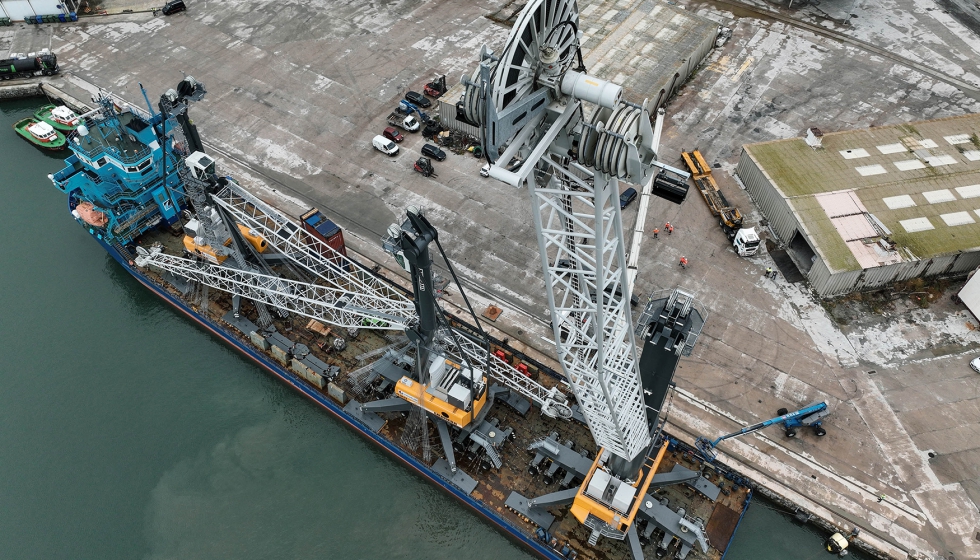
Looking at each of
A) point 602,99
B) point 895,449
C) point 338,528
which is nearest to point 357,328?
point 338,528

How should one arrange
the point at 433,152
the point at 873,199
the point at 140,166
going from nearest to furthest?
the point at 140,166 < the point at 873,199 < the point at 433,152

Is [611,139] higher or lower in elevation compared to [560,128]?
higher

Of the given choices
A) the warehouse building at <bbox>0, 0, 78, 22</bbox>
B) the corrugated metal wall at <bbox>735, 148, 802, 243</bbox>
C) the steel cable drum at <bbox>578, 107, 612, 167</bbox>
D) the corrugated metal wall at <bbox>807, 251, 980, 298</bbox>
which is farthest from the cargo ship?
the warehouse building at <bbox>0, 0, 78, 22</bbox>

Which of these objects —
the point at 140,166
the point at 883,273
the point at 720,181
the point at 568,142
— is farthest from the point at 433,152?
the point at 568,142

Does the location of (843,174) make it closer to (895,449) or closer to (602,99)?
(895,449)

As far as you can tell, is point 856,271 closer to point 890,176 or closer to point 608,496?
point 890,176

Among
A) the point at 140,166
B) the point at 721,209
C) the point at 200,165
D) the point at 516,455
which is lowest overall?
the point at 516,455

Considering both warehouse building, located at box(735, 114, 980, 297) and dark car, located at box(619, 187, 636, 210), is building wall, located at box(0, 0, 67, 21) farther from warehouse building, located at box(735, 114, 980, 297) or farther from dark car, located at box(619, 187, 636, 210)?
warehouse building, located at box(735, 114, 980, 297)
